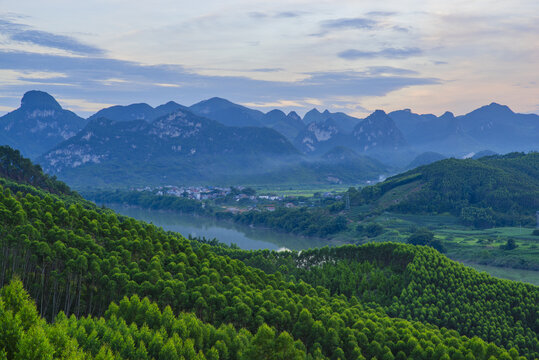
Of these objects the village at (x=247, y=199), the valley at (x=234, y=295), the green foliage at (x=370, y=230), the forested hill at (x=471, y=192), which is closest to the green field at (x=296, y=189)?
the village at (x=247, y=199)

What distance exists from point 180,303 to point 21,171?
53.2 metres

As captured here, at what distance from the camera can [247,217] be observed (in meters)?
101

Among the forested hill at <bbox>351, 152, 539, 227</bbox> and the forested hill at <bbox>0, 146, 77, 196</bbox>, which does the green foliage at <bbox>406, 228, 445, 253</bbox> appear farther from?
the forested hill at <bbox>0, 146, 77, 196</bbox>

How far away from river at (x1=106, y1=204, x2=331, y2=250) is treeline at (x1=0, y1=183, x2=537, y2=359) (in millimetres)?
41180

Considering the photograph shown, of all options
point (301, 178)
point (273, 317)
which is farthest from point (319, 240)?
point (301, 178)

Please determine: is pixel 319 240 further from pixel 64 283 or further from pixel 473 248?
pixel 64 283

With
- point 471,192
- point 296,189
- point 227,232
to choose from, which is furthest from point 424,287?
point 296,189

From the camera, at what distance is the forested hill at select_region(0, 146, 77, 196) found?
6774 cm

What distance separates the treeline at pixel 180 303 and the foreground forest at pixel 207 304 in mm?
69

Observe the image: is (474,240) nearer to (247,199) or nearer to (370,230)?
(370,230)

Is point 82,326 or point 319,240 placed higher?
point 82,326

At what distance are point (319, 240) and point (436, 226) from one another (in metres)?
20.8

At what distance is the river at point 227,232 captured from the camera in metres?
79.1

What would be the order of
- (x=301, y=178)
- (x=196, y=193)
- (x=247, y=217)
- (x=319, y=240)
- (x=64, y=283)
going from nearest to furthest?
(x=64, y=283)
(x=319, y=240)
(x=247, y=217)
(x=196, y=193)
(x=301, y=178)
